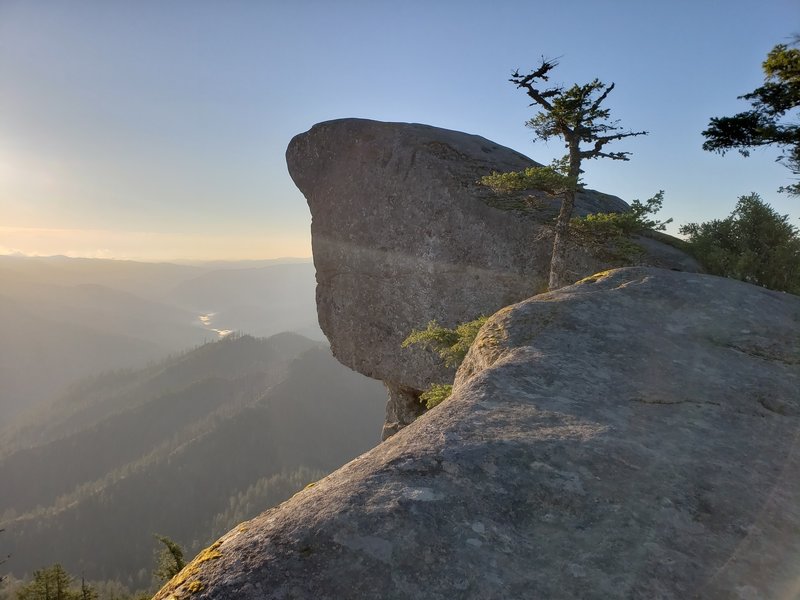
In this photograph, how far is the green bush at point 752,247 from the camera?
747 inches

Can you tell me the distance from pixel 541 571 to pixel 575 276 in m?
20.0

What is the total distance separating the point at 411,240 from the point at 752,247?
58.8 ft

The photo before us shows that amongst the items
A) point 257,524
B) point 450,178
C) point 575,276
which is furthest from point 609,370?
point 450,178

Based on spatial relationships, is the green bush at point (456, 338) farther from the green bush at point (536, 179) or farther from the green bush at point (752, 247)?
the green bush at point (752, 247)

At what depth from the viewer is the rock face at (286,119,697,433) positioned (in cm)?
2391

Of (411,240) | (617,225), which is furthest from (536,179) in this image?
(411,240)

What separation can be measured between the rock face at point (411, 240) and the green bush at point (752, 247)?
1576 mm

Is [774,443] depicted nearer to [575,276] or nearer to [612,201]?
[575,276]

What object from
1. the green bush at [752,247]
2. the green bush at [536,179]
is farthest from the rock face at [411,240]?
the green bush at [536,179]

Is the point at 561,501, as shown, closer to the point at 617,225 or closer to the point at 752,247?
the point at 617,225

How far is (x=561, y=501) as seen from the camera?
3.98 metres

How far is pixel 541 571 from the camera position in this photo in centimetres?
327

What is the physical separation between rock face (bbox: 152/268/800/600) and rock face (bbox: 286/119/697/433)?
1638 cm

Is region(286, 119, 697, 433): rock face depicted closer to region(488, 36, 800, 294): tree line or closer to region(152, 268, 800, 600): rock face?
region(488, 36, 800, 294): tree line
